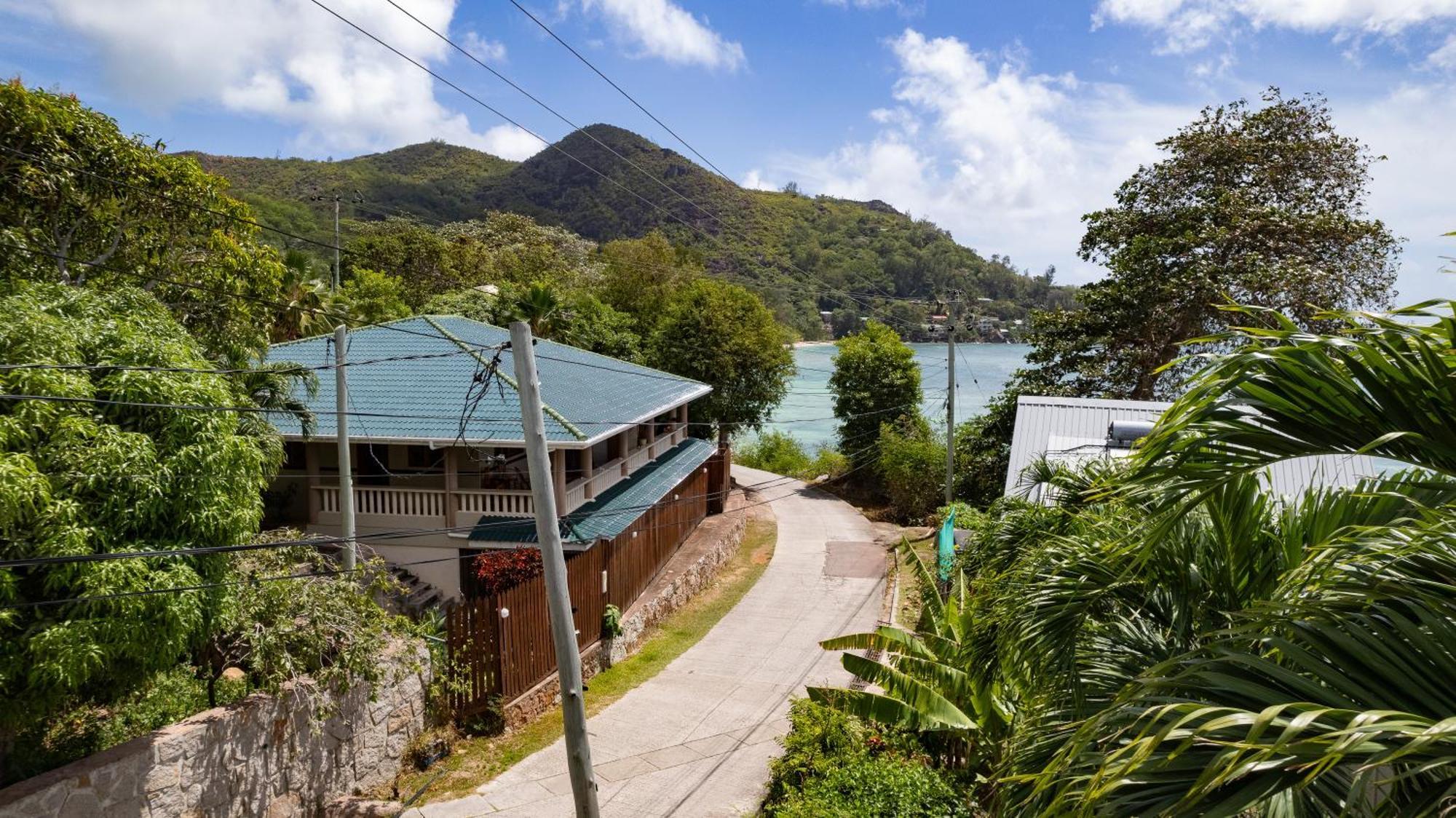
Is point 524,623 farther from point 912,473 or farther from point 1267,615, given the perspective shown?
point 912,473

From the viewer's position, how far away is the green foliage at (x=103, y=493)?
7.06 metres

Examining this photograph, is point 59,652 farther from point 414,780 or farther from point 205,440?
point 414,780

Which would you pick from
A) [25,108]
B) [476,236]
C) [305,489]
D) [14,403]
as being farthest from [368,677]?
[476,236]

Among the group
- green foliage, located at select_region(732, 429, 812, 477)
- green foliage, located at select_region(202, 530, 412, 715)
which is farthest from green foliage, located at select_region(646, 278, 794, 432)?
green foliage, located at select_region(202, 530, 412, 715)

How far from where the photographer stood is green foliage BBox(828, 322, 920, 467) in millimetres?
34969

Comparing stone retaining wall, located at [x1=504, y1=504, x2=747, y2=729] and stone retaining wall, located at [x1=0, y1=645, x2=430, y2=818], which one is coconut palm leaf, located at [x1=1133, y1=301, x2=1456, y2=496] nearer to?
stone retaining wall, located at [x1=0, y1=645, x2=430, y2=818]

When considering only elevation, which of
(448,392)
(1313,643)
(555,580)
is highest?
(1313,643)

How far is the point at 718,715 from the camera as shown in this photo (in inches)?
558

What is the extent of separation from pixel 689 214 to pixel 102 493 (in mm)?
101015

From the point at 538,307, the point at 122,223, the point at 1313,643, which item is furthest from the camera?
the point at 538,307

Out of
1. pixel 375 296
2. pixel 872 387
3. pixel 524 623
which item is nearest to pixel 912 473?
pixel 872 387

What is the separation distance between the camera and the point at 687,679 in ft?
51.6

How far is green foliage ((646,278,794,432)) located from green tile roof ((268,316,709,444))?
24.1 ft

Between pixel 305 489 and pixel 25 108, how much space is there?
386 inches
